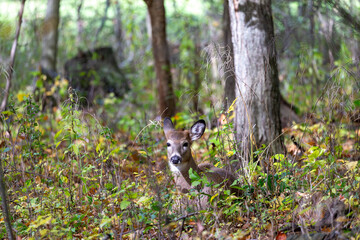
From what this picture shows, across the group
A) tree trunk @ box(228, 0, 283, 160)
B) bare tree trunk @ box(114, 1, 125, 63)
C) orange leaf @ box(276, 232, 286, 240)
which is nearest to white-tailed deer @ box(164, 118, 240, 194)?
tree trunk @ box(228, 0, 283, 160)

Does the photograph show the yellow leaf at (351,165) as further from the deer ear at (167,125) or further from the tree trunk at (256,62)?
the deer ear at (167,125)

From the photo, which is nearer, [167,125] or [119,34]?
[167,125]

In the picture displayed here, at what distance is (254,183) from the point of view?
4.42 m

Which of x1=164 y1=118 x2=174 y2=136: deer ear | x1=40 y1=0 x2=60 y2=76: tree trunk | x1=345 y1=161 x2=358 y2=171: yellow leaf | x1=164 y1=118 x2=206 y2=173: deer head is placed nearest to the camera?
x1=345 y1=161 x2=358 y2=171: yellow leaf

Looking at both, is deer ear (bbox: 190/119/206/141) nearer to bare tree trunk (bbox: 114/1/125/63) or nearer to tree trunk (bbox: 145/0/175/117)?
tree trunk (bbox: 145/0/175/117)

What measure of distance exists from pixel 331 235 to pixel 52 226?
7.63 ft

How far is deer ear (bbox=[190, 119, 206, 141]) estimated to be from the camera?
517cm

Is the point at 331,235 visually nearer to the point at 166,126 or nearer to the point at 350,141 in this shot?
the point at 166,126

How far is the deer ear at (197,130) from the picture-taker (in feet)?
17.0

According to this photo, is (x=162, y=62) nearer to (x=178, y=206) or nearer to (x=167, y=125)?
(x=167, y=125)

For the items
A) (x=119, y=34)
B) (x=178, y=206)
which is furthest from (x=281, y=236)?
(x=119, y=34)

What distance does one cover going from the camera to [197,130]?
206 inches

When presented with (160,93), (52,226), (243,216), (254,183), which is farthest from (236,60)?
(160,93)

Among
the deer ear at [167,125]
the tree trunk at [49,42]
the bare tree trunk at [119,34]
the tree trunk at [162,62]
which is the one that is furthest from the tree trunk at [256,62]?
the bare tree trunk at [119,34]
